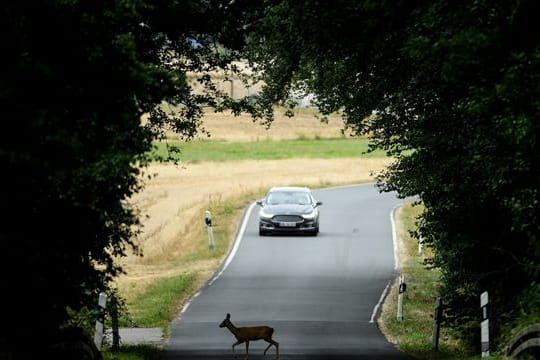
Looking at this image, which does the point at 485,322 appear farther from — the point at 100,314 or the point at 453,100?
the point at 100,314

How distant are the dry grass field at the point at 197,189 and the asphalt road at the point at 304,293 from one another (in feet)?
6.35

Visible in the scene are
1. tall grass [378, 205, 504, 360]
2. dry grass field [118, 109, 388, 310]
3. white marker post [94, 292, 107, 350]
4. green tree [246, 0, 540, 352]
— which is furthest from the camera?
dry grass field [118, 109, 388, 310]

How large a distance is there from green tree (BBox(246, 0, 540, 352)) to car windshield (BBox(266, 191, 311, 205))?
19.5m

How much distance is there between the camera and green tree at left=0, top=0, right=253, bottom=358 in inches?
488

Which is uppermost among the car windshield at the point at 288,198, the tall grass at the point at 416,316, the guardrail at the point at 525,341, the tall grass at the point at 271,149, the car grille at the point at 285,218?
the tall grass at the point at 271,149

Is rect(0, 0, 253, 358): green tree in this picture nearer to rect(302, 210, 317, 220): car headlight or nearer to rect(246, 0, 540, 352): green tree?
rect(246, 0, 540, 352): green tree

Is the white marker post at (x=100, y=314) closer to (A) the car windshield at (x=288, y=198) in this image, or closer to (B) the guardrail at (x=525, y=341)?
(B) the guardrail at (x=525, y=341)

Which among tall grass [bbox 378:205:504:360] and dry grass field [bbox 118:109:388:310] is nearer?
tall grass [bbox 378:205:504:360]

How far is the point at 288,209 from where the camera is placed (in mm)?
44406

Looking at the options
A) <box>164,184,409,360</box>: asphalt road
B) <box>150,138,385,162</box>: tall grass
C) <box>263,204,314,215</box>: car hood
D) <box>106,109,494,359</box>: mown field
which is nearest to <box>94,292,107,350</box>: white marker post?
<box>106,109,494,359</box>: mown field

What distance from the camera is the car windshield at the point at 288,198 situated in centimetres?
4519

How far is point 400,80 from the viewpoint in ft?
71.9

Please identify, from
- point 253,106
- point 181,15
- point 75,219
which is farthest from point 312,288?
point 75,219

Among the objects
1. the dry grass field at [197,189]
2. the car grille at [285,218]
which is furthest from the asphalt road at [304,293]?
the dry grass field at [197,189]
